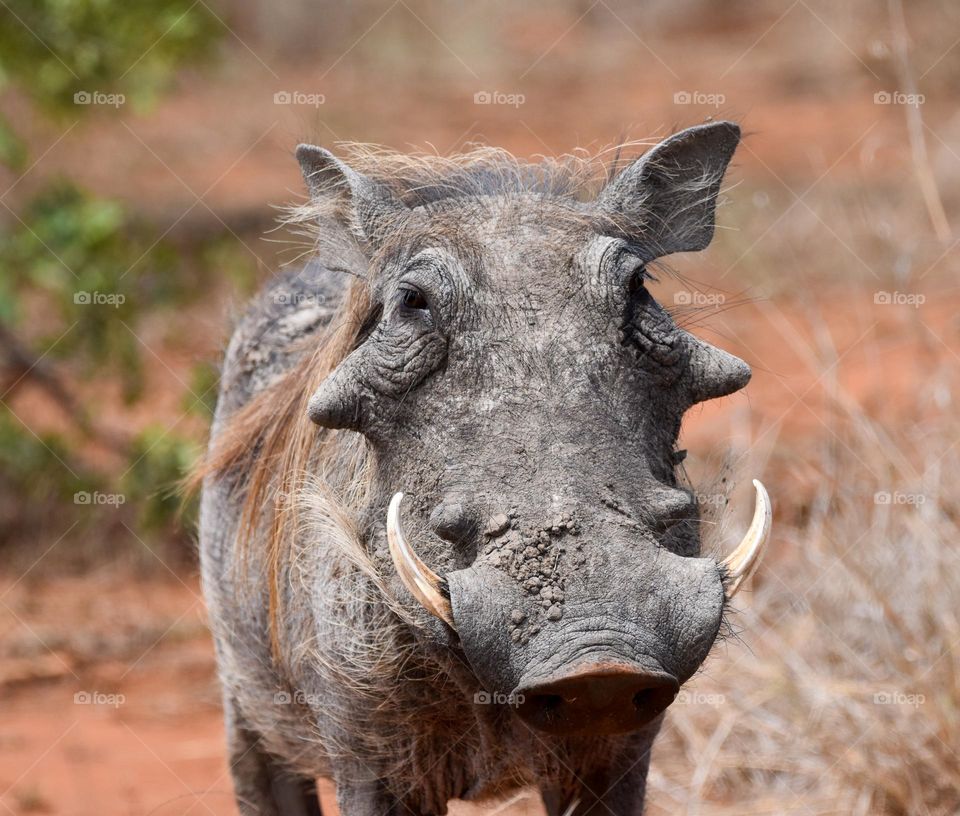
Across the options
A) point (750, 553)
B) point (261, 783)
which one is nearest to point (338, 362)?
point (750, 553)

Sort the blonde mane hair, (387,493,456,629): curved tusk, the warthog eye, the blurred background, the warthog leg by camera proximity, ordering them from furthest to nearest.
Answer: the blurred background, the warthog leg, the blonde mane hair, the warthog eye, (387,493,456,629): curved tusk

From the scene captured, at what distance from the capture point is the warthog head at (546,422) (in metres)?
2.15

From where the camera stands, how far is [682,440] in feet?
20.5

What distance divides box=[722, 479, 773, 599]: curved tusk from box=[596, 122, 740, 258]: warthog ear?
2.13 ft

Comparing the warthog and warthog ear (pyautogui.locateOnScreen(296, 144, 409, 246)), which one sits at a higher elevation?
Answer: warthog ear (pyautogui.locateOnScreen(296, 144, 409, 246))

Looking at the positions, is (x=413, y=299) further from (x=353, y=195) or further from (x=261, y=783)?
(x=261, y=783)

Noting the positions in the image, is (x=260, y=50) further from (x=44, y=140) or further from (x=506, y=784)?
(x=506, y=784)

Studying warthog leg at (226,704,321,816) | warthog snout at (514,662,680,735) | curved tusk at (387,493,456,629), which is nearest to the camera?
warthog snout at (514,662,680,735)

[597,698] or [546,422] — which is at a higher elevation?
[546,422]

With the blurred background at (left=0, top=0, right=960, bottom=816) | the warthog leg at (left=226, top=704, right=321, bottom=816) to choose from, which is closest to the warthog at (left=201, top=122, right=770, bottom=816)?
the blurred background at (left=0, top=0, right=960, bottom=816)

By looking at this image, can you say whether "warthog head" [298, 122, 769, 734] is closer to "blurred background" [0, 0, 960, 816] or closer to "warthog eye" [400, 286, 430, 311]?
"warthog eye" [400, 286, 430, 311]

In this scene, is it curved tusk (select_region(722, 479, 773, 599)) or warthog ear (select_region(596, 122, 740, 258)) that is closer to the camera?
curved tusk (select_region(722, 479, 773, 599))

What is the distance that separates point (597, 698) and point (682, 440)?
4.21 metres

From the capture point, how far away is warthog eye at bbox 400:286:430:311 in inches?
102
